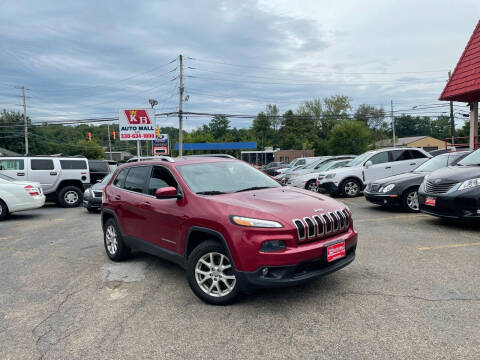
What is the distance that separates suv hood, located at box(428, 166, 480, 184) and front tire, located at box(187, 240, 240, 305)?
510 centimetres

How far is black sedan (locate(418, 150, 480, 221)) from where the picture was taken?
6.07m

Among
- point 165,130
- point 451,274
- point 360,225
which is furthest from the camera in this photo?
point 165,130

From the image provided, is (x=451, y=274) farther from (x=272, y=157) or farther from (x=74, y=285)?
(x=272, y=157)

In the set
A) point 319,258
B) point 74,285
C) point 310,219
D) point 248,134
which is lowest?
point 74,285

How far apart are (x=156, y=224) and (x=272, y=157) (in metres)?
51.9

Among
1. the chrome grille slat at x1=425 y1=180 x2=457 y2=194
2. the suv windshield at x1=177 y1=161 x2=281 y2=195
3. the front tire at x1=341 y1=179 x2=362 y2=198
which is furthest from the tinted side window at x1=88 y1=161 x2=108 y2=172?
the chrome grille slat at x1=425 y1=180 x2=457 y2=194

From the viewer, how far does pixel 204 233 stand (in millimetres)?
3799

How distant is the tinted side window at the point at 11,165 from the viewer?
12.7 meters

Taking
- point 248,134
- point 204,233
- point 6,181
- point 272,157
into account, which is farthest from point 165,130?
point 204,233

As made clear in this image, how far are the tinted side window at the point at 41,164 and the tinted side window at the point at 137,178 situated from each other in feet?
31.7

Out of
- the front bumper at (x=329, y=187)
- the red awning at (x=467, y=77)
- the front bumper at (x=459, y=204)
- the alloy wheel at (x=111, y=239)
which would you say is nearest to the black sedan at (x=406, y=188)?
the front bumper at (x=459, y=204)

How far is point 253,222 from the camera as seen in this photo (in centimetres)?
333

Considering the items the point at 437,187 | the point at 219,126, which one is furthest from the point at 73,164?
the point at 219,126

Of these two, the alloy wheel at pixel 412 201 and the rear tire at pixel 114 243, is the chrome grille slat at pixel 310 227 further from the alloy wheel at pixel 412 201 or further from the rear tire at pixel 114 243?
the alloy wheel at pixel 412 201
